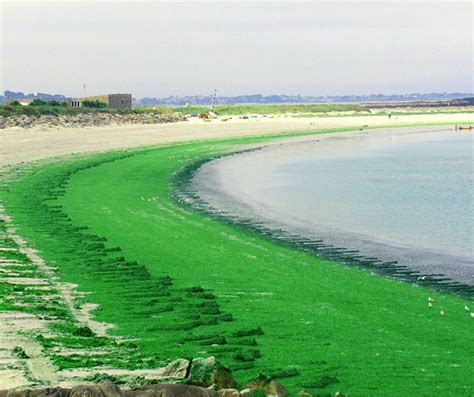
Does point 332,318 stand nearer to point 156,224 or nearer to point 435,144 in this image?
point 156,224

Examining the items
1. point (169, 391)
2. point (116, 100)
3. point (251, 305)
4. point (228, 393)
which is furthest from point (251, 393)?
point (116, 100)

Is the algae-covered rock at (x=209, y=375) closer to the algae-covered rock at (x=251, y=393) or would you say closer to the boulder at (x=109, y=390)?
the algae-covered rock at (x=251, y=393)

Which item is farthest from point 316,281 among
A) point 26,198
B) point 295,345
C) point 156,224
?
point 26,198

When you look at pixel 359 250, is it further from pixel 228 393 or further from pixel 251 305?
Answer: pixel 228 393

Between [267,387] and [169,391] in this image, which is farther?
[267,387]

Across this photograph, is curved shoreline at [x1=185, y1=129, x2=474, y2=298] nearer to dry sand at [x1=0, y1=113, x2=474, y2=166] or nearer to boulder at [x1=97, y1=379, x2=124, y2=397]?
boulder at [x1=97, y1=379, x2=124, y2=397]
